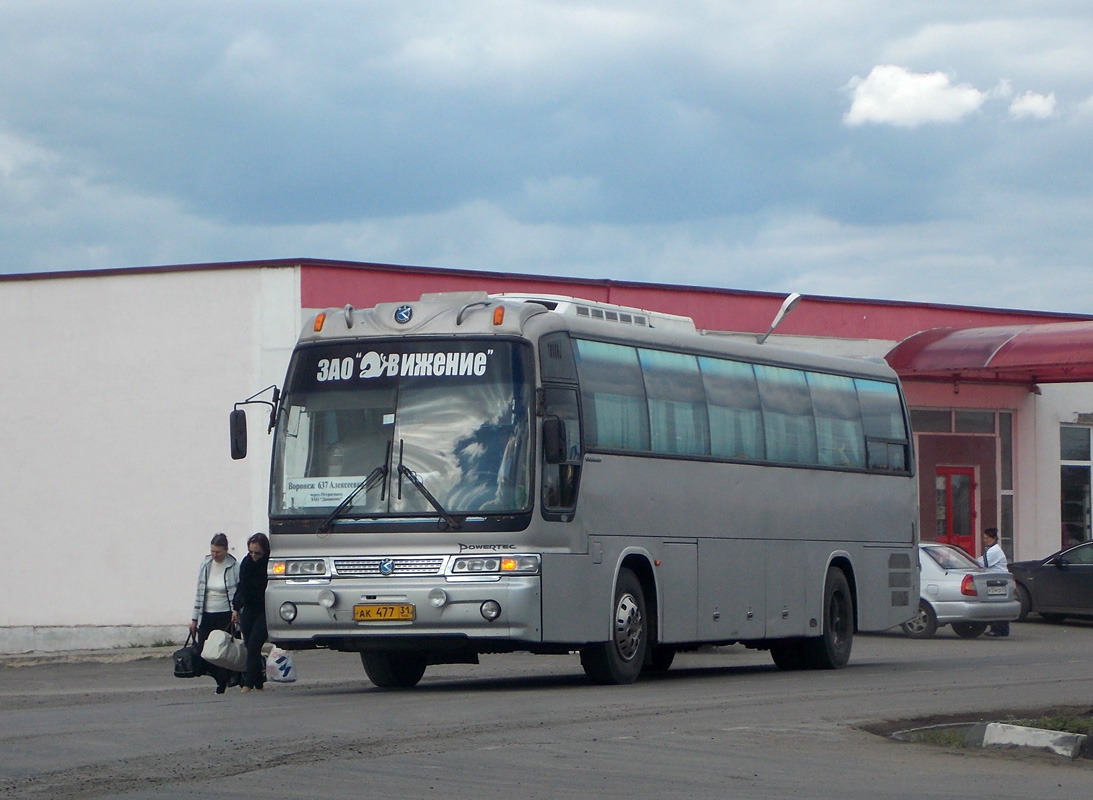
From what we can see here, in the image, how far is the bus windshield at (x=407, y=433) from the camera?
49.1 feet

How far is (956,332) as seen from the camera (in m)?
34.5

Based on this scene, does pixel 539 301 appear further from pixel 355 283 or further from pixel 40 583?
pixel 40 583

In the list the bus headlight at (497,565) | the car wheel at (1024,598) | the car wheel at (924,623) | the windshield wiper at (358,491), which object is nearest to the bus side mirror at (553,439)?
the bus headlight at (497,565)

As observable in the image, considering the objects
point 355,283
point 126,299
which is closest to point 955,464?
point 355,283

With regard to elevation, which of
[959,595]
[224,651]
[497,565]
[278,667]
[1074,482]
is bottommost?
[278,667]

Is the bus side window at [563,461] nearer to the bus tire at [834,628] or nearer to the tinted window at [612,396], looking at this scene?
the tinted window at [612,396]

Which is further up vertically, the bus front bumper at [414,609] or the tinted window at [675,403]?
the tinted window at [675,403]

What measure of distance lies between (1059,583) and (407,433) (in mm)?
18512

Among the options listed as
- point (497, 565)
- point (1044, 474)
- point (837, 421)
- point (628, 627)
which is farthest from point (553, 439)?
point (1044, 474)

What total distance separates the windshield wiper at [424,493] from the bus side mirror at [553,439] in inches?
36.9

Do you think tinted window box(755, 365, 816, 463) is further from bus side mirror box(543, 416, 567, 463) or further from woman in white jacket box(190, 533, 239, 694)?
woman in white jacket box(190, 533, 239, 694)

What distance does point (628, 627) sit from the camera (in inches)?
637

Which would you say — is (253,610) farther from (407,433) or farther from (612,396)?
(612,396)

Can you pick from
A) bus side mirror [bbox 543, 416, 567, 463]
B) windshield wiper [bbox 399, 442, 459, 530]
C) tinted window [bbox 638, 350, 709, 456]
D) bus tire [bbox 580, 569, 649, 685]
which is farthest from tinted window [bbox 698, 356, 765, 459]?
windshield wiper [bbox 399, 442, 459, 530]
